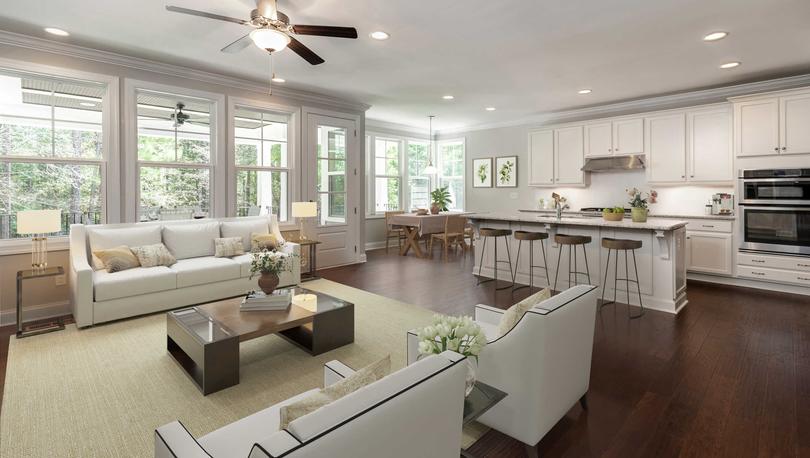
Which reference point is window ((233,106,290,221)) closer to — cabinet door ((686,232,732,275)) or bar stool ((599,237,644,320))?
bar stool ((599,237,644,320))

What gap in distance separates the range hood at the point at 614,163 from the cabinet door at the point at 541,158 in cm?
66

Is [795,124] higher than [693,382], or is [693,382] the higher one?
[795,124]

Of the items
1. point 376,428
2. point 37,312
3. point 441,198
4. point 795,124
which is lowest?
point 37,312

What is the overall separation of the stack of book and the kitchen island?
11.0ft

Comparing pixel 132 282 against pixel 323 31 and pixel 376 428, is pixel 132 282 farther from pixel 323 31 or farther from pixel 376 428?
pixel 376 428

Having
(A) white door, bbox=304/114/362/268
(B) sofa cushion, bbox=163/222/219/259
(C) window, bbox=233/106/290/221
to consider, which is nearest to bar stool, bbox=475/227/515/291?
(A) white door, bbox=304/114/362/268

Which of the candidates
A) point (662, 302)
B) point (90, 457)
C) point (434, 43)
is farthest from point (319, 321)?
point (662, 302)

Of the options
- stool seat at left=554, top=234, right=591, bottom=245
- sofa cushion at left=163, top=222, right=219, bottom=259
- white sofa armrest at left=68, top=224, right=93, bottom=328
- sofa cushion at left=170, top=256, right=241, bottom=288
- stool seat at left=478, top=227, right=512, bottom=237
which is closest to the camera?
white sofa armrest at left=68, top=224, right=93, bottom=328

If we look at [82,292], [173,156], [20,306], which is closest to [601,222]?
[173,156]

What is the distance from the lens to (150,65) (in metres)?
4.77

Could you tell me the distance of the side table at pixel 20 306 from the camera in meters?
3.63

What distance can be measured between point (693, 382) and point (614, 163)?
4.72m

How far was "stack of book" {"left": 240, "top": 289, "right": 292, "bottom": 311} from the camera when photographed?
10.8ft

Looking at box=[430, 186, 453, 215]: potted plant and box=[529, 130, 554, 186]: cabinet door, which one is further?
box=[430, 186, 453, 215]: potted plant
